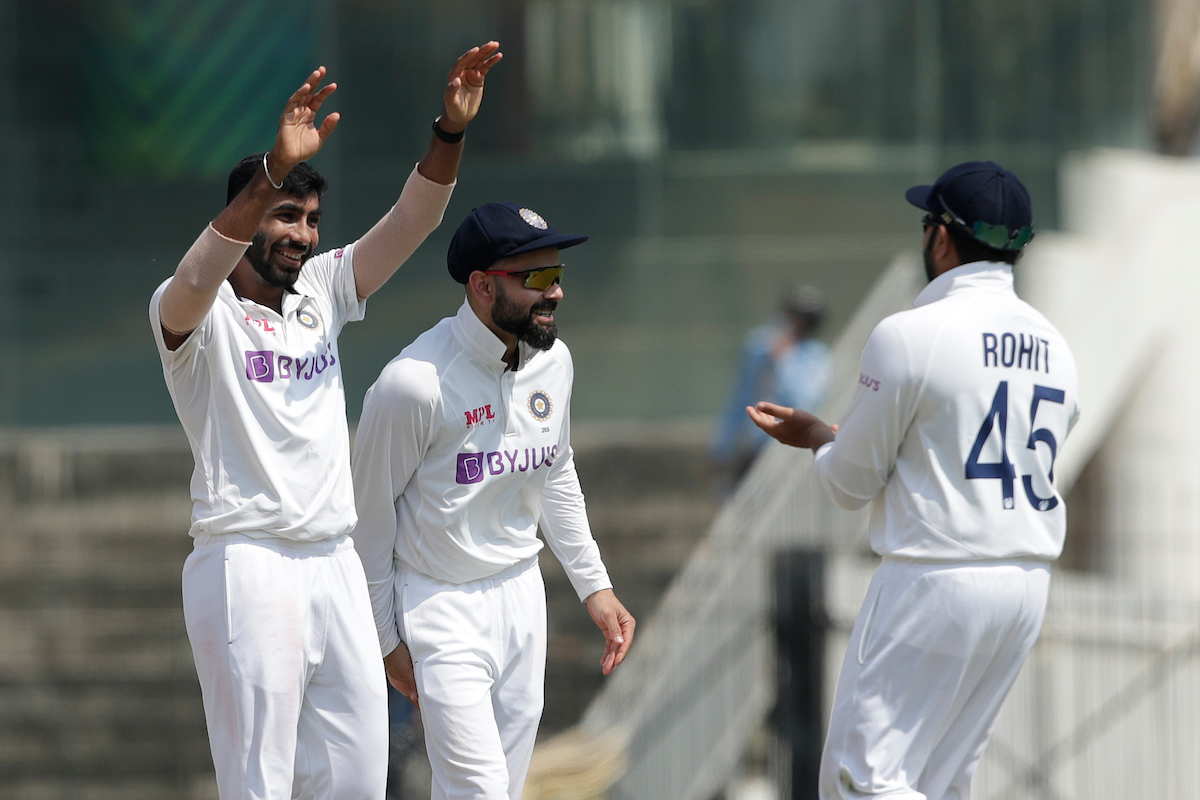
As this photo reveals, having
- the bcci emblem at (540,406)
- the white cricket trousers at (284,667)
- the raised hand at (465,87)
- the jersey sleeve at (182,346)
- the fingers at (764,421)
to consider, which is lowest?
the white cricket trousers at (284,667)

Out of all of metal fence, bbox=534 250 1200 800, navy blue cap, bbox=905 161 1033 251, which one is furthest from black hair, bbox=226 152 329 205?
metal fence, bbox=534 250 1200 800

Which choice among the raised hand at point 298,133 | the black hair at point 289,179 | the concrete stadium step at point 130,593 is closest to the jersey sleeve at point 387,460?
the black hair at point 289,179

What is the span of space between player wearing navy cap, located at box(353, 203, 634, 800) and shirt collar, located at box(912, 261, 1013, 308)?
1.02m

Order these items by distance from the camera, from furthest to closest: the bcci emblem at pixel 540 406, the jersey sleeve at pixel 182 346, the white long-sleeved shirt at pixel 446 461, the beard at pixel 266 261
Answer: the bcci emblem at pixel 540 406, the white long-sleeved shirt at pixel 446 461, the beard at pixel 266 261, the jersey sleeve at pixel 182 346

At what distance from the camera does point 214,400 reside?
3762 mm

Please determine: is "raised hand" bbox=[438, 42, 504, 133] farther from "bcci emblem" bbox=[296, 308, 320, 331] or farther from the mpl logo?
the mpl logo

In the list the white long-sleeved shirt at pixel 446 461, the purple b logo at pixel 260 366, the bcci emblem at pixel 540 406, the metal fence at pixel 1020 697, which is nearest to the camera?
the purple b logo at pixel 260 366

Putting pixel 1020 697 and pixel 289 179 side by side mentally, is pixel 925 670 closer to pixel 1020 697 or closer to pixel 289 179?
pixel 289 179

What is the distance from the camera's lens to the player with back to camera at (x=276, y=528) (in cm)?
371

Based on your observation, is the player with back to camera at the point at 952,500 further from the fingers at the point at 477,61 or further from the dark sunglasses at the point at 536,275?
the fingers at the point at 477,61

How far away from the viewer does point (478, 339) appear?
4254 millimetres

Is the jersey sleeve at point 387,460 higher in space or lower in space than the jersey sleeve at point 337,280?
lower

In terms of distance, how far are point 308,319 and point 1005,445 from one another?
1.88 meters

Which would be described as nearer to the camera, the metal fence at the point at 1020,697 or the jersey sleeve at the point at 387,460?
the jersey sleeve at the point at 387,460
